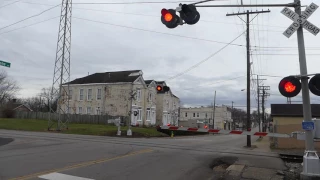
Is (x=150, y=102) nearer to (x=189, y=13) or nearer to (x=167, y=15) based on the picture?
(x=167, y=15)

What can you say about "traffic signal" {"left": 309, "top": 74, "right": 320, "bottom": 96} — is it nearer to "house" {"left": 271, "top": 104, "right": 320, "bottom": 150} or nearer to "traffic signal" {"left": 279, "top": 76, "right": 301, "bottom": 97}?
"traffic signal" {"left": 279, "top": 76, "right": 301, "bottom": 97}

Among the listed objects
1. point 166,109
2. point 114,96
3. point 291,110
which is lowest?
point 291,110

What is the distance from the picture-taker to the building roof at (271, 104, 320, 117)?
25.4 m

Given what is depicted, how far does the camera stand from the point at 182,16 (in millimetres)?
8820

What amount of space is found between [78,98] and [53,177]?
47.9 m

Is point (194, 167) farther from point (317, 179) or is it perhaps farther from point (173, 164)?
point (317, 179)

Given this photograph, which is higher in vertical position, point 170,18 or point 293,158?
point 170,18

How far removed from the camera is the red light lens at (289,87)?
348 inches

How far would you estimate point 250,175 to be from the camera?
10320 mm

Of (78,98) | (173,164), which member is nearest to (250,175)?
(173,164)

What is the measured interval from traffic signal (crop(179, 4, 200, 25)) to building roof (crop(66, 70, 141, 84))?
140 feet

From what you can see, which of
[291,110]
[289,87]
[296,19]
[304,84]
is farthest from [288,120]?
[296,19]

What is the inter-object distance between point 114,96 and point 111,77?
14.6 ft

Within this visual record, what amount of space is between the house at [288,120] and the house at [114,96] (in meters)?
26.6
